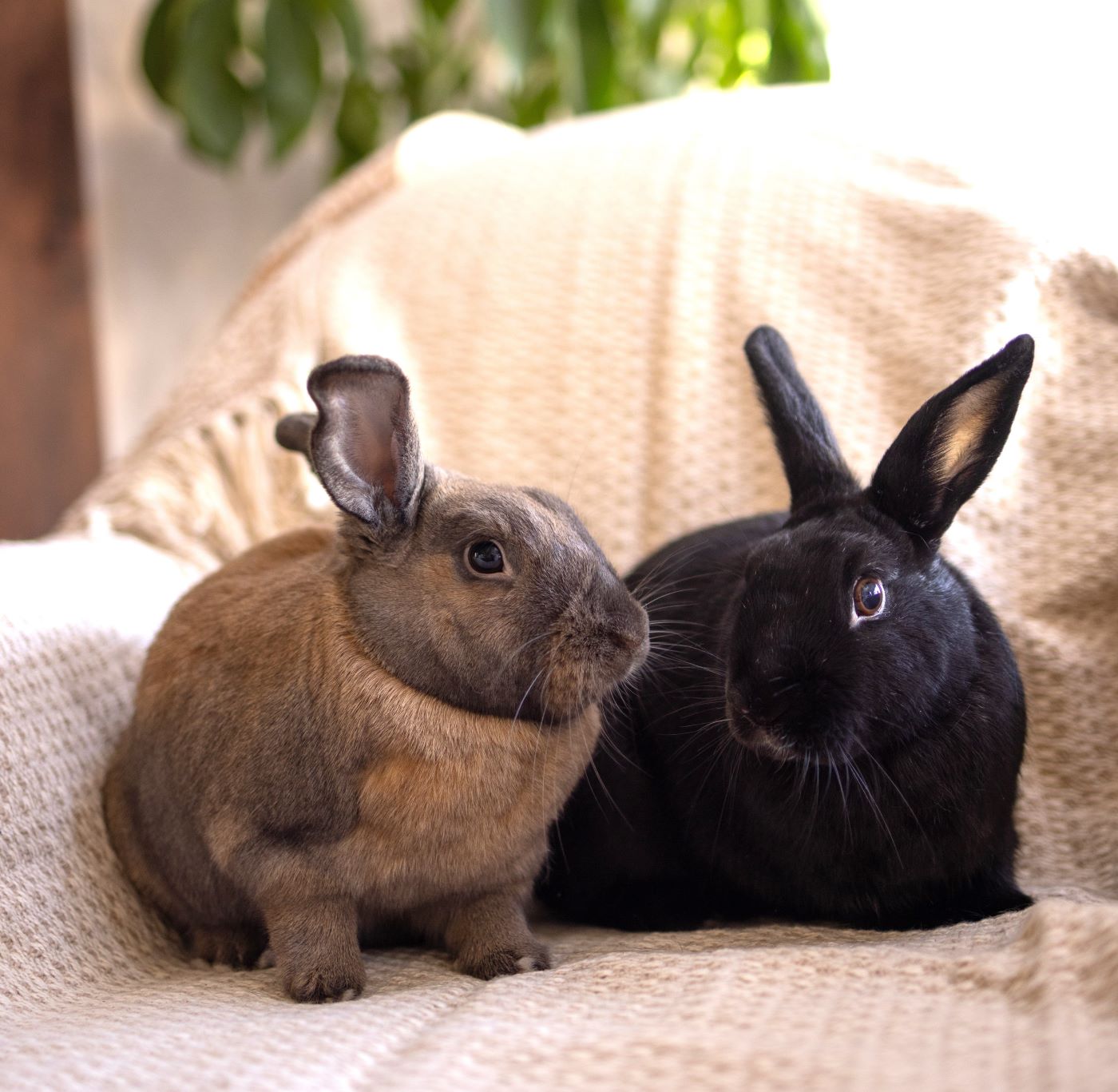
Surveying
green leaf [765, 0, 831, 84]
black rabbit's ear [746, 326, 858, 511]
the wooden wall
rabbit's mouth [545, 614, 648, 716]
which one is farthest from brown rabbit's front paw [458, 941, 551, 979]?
the wooden wall

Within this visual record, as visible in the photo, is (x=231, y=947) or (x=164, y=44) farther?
(x=164, y=44)

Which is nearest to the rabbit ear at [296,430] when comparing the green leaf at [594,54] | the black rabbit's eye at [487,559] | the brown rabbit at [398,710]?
the brown rabbit at [398,710]

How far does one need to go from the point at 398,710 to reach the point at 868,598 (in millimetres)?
443

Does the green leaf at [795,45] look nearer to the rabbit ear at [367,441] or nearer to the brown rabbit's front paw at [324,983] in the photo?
the rabbit ear at [367,441]

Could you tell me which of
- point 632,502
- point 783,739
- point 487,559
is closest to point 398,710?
point 487,559

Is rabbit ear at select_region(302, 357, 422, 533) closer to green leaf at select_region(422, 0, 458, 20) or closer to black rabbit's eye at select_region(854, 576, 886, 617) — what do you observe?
black rabbit's eye at select_region(854, 576, 886, 617)

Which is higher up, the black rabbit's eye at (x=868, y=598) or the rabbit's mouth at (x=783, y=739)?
the black rabbit's eye at (x=868, y=598)

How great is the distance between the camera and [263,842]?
1.15 meters

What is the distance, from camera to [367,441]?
3.85 feet

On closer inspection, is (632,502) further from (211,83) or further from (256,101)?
(256,101)

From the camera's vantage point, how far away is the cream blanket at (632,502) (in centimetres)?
91

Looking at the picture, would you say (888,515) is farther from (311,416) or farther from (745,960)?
(311,416)

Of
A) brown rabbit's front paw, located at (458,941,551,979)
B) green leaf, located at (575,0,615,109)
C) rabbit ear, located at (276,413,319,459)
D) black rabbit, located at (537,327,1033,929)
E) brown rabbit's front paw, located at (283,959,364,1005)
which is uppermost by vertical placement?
green leaf, located at (575,0,615,109)

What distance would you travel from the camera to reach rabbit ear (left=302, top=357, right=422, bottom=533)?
1.12m
